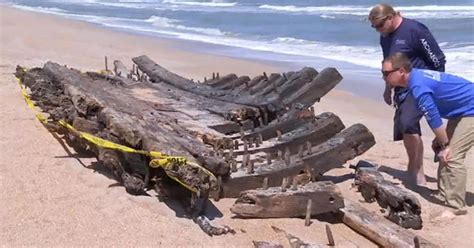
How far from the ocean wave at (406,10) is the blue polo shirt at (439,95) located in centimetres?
1978

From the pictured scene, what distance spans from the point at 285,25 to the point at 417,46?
17.8 meters

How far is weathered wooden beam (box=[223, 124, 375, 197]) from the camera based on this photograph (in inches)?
219

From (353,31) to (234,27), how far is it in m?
4.36

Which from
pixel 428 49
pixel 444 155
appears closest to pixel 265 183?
pixel 444 155

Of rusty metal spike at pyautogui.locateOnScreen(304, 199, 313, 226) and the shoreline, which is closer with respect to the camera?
rusty metal spike at pyautogui.locateOnScreen(304, 199, 313, 226)

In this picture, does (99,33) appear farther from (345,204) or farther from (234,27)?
(345,204)

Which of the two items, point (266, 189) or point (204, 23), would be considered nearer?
point (266, 189)

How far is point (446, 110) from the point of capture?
222 inches

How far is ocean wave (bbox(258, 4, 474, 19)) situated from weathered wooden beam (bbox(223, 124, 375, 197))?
19.5 meters

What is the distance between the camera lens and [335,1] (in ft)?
107

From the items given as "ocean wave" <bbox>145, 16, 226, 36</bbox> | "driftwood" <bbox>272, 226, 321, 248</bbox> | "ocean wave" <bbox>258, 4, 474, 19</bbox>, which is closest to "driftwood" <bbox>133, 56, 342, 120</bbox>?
"driftwood" <bbox>272, 226, 321, 248</bbox>

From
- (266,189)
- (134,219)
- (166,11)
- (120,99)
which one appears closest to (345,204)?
(266,189)

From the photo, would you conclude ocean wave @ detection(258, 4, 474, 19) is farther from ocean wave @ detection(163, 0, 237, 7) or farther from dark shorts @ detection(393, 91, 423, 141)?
dark shorts @ detection(393, 91, 423, 141)

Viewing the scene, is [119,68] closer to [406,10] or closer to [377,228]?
[377,228]
